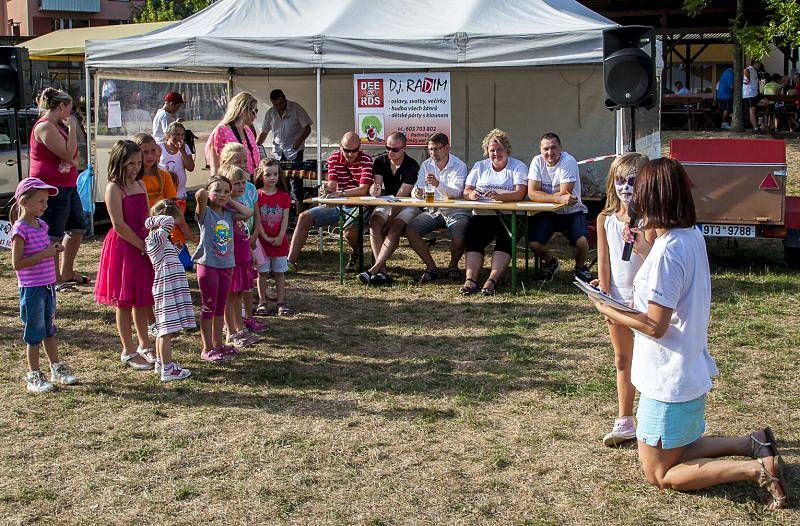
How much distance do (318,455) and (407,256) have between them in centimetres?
527

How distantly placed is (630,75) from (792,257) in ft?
8.01

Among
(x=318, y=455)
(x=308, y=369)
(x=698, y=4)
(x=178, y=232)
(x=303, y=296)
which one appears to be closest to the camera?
(x=318, y=455)

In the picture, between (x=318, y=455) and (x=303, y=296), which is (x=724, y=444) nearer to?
(x=318, y=455)

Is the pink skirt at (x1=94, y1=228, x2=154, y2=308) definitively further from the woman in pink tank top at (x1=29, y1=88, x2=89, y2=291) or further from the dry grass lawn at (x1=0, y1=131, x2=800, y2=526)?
the woman in pink tank top at (x1=29, y1=88, x2=89, y2=291)

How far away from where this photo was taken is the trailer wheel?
8.51 m

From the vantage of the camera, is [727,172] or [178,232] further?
[727,172]

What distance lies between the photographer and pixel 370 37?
9.15 meters

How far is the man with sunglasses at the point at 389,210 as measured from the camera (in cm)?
838

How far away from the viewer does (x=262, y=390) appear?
17.9 feet

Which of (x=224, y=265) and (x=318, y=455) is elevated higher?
(x=224, y=265)

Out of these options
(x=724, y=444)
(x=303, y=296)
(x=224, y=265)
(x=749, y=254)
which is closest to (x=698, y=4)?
(x=749, y=254)

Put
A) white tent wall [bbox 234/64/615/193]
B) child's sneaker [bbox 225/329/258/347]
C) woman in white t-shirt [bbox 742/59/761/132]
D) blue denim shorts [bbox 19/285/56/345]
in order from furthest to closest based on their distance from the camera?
woman in white t-shirt [bbox 742/59/761/132] → white tent wall [bbox 234/64/615/193] → child's sneaker [bbox 225/329/258/347] → blue denim shorts [bbox 19/285/56/345]

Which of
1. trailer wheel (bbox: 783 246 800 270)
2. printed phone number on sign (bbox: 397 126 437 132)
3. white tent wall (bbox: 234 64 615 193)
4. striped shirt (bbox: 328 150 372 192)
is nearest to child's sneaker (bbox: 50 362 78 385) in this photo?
striped shirt (bbox: 328 150 372 192)

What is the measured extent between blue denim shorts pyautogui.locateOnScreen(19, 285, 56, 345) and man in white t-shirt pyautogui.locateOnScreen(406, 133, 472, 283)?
3.76 metres
